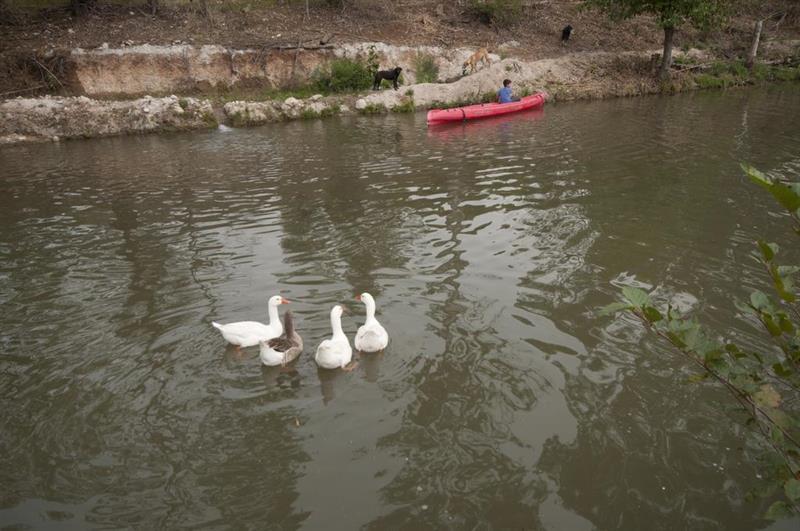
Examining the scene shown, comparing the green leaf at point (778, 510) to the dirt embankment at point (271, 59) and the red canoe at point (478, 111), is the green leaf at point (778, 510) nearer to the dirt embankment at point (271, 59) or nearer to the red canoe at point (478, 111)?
the red canoe at point (478, 111)

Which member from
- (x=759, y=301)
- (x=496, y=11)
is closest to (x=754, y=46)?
(x=496, y=11)

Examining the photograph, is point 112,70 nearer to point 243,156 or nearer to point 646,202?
point 243,156

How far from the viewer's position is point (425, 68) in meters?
26.6

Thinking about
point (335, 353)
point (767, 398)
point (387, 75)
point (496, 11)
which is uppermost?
point (496, 11)

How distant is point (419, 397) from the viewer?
5.41 m

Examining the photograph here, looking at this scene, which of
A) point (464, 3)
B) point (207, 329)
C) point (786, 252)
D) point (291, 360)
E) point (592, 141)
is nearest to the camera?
point (291, 360)

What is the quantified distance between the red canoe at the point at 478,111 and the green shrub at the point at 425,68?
6288 millimetres

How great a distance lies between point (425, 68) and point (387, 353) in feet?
75.3

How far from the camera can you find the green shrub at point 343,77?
2492 cm

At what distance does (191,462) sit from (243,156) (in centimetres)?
1299

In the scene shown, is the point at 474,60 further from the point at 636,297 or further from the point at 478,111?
the point at 636,297

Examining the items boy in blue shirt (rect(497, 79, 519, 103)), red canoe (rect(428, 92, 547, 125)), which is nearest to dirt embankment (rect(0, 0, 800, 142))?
boy in blue shirt (rect(497, 79, 519, 103))

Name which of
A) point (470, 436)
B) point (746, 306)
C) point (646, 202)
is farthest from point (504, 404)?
point (646, 202)

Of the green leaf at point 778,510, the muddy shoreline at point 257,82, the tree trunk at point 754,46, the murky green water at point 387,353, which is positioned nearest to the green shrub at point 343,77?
the muddy shoreline at point 257,82
